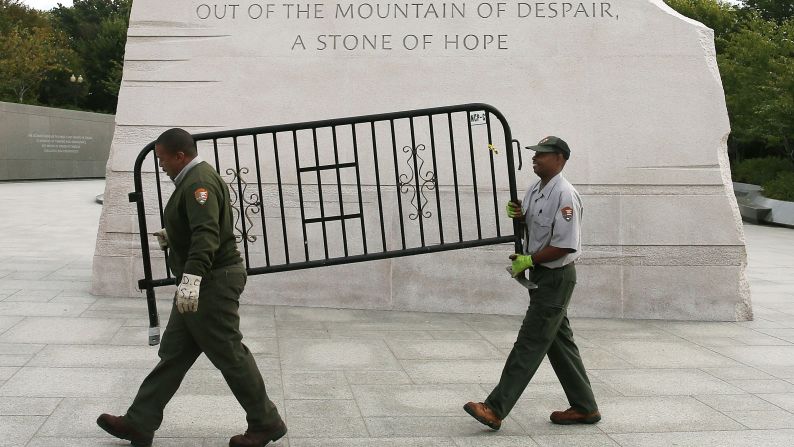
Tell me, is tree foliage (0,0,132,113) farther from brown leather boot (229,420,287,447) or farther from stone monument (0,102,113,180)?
brown leather boot (229,420,287,447)

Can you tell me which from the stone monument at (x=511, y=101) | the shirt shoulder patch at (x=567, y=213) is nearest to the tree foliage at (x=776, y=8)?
the stone monument at (x=511, y=101)

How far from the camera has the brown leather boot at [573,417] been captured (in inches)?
191

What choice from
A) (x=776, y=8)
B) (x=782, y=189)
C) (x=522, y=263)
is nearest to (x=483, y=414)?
(x=522, y=263)

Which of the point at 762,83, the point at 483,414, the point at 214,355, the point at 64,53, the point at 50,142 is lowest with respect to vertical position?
the point at 483,414

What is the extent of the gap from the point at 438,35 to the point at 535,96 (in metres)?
1.06

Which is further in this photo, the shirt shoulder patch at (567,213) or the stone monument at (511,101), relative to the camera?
the stone monument at (511,101)

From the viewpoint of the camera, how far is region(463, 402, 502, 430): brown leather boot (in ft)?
15.1

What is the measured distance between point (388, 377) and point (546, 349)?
1.40 m

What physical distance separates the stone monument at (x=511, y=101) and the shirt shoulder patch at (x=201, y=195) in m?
4.12

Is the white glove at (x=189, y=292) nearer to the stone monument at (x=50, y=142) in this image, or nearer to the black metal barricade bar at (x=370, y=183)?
the black metal barricade bar at (x=370, y=183)

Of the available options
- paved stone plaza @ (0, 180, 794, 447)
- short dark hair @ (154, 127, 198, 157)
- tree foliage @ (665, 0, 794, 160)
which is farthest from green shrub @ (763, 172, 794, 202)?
short dark hair @ (154, 127, 198, 157)

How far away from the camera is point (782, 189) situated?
25.3 meters

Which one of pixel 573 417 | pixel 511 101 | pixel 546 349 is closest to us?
pixel 546 349

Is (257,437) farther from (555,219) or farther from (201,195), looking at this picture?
(555,219)
